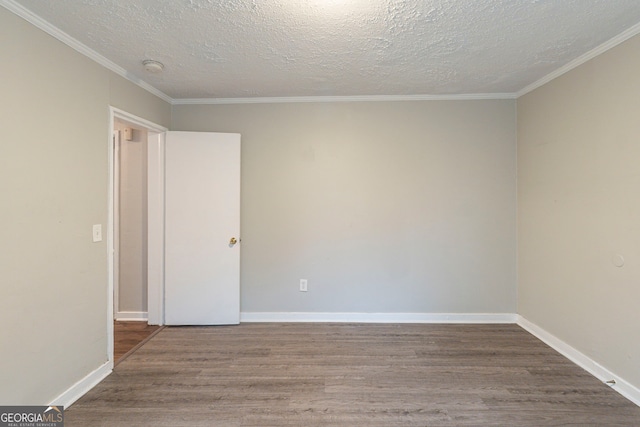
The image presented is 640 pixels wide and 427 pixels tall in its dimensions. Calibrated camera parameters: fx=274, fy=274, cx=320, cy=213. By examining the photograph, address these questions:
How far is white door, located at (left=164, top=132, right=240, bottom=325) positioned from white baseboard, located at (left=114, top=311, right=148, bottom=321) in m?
0.43

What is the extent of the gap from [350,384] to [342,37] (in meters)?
2.42

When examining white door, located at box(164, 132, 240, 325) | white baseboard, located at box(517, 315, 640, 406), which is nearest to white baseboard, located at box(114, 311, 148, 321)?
white door, located at box(164, 132, 240, 325)

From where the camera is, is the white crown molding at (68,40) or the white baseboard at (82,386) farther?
the white baseboard at (82,386)

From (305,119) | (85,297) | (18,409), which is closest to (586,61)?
(305,119)

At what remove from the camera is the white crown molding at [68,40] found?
4.92 feet

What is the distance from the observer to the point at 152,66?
2180 millimetres

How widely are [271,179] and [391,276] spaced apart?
5.51 feet

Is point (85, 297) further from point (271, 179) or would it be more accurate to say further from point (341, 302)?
point (341, 302)

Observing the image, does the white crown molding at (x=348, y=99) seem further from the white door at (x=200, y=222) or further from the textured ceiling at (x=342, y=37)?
the white door at (x=200, y=222)

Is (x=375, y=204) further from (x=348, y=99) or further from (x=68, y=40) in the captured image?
(x=68, y=40)

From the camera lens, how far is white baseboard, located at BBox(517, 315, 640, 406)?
1.84 metres

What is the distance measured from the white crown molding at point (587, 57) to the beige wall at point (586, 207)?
38 mm

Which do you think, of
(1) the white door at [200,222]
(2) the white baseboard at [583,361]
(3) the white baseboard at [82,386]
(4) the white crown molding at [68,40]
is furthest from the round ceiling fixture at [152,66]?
(2) the white baseboard at [583,361]

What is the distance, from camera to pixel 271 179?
2996 mm
